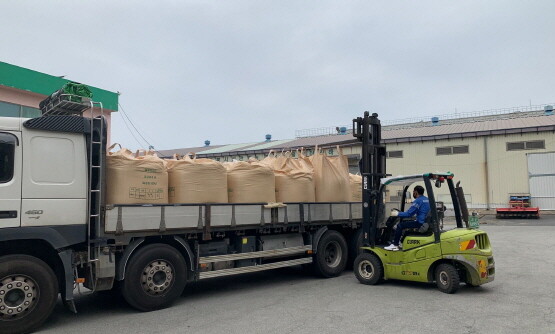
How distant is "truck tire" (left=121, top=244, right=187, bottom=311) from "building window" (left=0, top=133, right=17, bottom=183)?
2009 mm

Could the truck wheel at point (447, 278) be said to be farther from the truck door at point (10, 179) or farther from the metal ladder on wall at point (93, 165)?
the truck door at point (10, 179)

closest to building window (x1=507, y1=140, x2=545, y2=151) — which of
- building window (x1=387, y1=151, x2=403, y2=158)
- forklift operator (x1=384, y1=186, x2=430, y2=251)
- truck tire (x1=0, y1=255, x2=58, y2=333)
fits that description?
building window (x1=387, y1=151, x2=403, y2=158)

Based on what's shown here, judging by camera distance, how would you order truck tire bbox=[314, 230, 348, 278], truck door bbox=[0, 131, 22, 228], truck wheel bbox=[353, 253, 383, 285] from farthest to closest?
truck tire bbox=[314, 230, 348, 278] → truck wheel bbox=[353, 253, 383, 285] → truck door bbox=[0, 131, 22, 228]

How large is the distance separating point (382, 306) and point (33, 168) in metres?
5.39

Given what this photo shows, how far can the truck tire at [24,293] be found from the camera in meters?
5.30

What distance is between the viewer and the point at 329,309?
6605 millimetres

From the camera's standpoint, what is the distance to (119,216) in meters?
6.24

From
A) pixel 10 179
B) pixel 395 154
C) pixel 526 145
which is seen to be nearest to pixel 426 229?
pixel 10 179

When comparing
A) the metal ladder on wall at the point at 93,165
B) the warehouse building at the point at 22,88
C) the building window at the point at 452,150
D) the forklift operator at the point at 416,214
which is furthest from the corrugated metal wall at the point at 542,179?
the metal ladder on wall at the point at 93,165

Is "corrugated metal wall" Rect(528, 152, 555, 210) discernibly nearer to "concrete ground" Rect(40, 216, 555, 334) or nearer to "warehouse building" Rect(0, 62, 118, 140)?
"concrete ground" Rect(40, 216, 555, 334)

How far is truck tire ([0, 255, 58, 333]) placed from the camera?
17.4ft

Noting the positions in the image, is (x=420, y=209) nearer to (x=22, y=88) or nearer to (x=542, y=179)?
(x=22, y=88)

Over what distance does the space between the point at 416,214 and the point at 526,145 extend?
2620 centimetres

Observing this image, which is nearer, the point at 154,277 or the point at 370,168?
the point at 154,277
